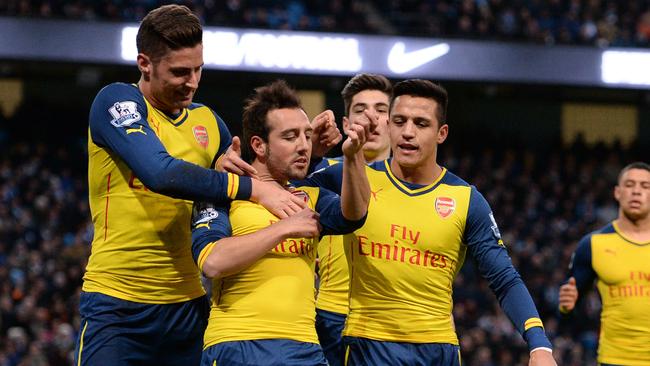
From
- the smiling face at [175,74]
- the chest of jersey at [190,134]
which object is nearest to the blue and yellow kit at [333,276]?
the chest of jersey at [190,134]

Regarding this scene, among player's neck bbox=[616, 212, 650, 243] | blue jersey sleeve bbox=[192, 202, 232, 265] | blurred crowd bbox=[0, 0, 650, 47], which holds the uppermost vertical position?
blurred crowd bbox=[0, 0, 650, 47]

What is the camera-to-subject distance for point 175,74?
4.76 m

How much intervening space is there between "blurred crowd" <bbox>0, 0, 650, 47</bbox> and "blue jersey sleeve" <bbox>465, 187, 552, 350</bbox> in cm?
1572

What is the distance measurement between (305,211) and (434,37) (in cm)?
1732

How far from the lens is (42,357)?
543 inches

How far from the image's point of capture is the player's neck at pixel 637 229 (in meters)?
8.42

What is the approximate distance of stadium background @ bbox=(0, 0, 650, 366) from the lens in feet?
53.4

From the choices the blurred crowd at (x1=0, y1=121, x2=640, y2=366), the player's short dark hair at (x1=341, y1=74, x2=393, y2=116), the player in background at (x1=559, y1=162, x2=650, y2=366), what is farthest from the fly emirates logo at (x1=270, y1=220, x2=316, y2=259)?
the blurred crowd at (x1=0, y1=121, x2=640, y2=366)

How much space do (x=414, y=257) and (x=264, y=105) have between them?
112 cm

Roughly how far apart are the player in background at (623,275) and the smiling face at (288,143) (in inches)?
158

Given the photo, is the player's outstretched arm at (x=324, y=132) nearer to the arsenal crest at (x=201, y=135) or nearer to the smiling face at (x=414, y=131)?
the smiling face at (x=414, y=131)

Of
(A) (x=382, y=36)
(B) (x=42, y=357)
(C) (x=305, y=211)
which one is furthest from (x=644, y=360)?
(A) (x=382, y=36)

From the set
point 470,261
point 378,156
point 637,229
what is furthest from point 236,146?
point 470,261

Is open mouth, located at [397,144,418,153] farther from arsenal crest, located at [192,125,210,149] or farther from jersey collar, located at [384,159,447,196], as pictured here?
arsenal crest, located at [192,125,210,149]
